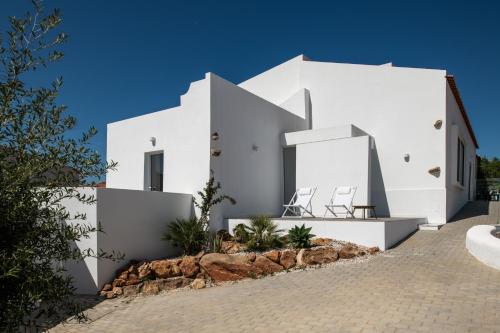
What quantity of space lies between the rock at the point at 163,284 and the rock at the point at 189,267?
156mm

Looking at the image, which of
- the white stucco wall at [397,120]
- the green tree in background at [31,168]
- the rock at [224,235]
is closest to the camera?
the green tree in background at [31,168]

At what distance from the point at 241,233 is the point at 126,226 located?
323 centimetres

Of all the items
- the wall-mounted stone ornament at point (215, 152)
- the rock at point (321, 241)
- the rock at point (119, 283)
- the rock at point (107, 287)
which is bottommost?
the rock at point (107, 287)

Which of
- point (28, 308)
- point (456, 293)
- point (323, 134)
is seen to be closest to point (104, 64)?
point (323, 134)

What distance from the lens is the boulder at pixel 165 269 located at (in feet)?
29.0

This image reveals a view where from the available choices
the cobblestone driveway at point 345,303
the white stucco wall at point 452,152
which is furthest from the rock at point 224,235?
the white stucco wall at point 452,152

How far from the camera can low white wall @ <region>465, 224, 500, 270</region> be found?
7.16 meters

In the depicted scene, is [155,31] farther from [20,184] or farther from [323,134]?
[20,184]

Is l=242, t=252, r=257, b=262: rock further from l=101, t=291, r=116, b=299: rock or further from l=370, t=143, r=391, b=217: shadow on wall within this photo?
l=370, t=143, r=391, b=217: shadow on wall

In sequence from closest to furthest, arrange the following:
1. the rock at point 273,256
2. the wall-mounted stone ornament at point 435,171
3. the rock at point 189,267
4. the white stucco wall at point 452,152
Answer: the rock at point 273,256, the rock at point 189,267, the wall-mounted stone ornament at point 435,171, the white stucco wall at point 452,152

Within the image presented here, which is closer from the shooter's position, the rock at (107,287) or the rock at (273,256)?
the rock at (107,287)

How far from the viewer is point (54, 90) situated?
113 inches

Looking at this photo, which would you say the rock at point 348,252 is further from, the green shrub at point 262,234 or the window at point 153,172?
the window at point 153,172

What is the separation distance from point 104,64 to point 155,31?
3.68 metres
